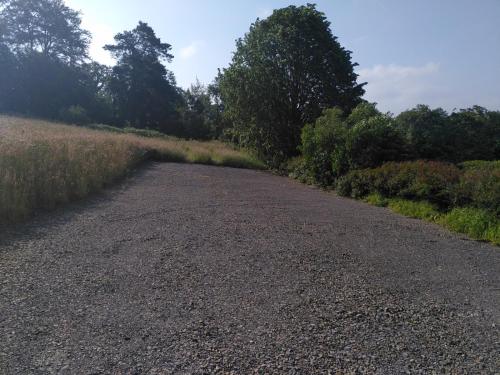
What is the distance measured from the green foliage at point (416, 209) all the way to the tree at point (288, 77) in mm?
14117

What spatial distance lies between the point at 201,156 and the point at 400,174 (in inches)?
662

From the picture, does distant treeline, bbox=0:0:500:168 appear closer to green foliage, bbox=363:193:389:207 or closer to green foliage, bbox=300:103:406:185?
green foliage, bbox=300:103:406:185

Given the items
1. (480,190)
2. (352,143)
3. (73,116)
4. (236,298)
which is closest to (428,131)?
(352,143)

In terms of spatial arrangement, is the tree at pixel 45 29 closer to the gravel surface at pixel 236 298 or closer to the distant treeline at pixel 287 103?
the distant treeline at pixel 287 103

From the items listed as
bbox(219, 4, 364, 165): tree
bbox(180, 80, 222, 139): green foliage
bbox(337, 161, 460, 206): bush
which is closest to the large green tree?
bbox(180, 80, 222, 139): green foliage

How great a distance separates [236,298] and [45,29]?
59401 millimetres

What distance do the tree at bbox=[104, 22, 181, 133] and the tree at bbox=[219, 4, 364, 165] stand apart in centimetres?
3003

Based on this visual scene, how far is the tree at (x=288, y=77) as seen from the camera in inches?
1006

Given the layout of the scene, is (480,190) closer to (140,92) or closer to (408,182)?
(408,182)

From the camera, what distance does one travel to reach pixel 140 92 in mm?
56438

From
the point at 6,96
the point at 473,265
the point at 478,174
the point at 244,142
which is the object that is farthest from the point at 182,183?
the point at 6,96

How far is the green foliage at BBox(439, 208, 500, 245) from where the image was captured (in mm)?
9031

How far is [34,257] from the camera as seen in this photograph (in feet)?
18.5

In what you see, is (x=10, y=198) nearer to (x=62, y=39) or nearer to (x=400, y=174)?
(x=400, y=174)
